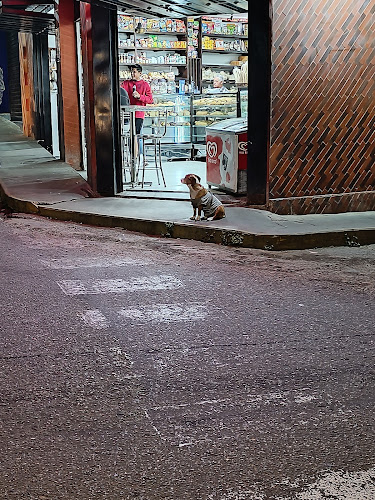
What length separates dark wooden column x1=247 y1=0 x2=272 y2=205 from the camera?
918 cm

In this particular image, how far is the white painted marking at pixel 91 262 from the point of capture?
23.4 feet

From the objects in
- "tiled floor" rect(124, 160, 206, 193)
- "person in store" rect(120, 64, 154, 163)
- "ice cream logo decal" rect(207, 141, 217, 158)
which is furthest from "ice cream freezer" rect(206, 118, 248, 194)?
"person in store" rect(120, 64, 154, 163)

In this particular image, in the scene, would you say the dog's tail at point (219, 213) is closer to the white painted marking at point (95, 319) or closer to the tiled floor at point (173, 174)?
the tiled floor at point (173, 174)

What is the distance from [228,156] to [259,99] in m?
1.90

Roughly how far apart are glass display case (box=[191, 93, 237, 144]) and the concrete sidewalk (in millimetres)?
4742

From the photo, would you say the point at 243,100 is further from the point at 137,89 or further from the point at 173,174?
the point at 173,174

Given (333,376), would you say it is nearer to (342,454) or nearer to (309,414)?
(309,414)

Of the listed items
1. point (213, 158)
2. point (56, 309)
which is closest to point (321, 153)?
point (213, 158)

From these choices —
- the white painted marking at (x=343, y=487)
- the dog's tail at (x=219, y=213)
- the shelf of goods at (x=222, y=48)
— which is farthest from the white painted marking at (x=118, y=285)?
the shelf of goods at (x=222, y=48)

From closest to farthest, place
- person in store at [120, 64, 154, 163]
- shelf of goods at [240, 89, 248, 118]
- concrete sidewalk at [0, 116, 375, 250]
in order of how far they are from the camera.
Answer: concrete sidewalk at [0, 116, 375, 250] < person in store at [120, 64, 154, 163] < shelf of goods at [240, 89, 248, 118]

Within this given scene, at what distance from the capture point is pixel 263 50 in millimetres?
9234

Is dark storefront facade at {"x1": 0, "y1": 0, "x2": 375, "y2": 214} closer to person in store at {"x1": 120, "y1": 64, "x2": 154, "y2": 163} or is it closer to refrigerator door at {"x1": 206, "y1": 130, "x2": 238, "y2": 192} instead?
refrigerator door at {"x1": 206, "y1": 130, "x2": 238, "y2": 192}

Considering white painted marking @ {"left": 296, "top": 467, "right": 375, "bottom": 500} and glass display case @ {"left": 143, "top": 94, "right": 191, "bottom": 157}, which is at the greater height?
glass display case @ {"left": 143, "top": 94, "right": 191, "bottom": 157}

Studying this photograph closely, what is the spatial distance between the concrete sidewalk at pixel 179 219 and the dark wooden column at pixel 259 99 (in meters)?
0.42
